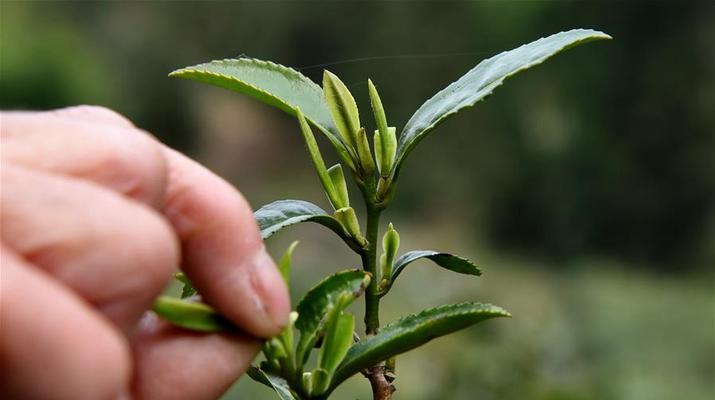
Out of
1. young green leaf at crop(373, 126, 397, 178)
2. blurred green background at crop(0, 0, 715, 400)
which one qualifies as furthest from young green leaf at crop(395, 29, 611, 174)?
blurred green background at crop(0, 0, 715, 400)

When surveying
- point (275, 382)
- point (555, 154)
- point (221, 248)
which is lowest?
point (555, 154)

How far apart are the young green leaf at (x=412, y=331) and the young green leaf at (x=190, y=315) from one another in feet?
0.27

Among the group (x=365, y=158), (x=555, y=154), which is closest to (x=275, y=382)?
(x=365, y=158)

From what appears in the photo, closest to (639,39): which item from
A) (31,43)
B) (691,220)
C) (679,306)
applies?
(691,220)

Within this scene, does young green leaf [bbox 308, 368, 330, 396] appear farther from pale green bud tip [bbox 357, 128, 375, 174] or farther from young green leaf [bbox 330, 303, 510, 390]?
pale green bud tip [bbox 357, 128, 375, 174]

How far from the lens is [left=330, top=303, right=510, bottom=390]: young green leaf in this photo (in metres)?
0.50

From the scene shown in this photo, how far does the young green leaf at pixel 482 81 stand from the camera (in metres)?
0.54

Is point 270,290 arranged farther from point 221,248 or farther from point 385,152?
point 385,152

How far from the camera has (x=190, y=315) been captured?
0.45 meters

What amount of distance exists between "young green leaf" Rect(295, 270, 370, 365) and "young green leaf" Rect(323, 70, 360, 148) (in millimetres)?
95

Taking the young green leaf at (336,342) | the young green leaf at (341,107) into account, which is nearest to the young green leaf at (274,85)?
the young green leaf at (341,107)

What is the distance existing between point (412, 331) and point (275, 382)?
0.09 metres

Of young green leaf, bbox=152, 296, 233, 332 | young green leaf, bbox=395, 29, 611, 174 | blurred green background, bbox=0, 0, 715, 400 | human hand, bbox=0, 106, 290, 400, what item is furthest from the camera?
blurred green background, bbox=0, 0, 715, 400

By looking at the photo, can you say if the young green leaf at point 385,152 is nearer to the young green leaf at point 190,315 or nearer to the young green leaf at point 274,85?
the young green leaf at point 274,85
